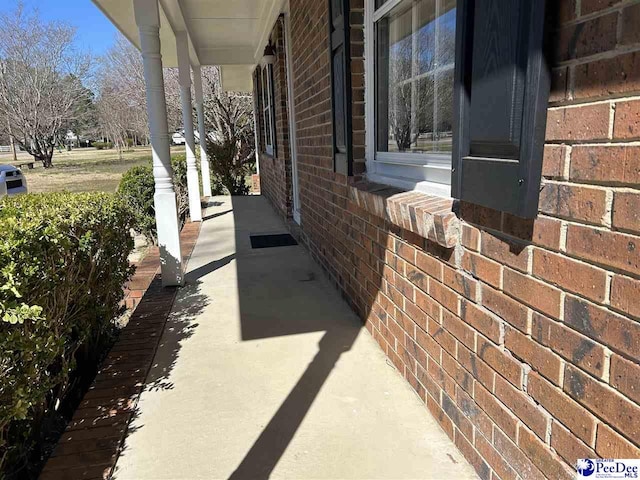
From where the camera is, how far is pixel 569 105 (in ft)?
4.08

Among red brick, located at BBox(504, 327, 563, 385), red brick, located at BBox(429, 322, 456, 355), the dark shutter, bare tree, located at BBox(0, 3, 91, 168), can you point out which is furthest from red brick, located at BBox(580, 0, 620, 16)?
bare tree, located at BBox(0, 3, 91, 168)

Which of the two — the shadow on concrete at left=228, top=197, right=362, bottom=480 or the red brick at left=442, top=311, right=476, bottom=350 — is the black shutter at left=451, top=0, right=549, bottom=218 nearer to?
the red brick at left=442, top=311, right=476, bottom=350

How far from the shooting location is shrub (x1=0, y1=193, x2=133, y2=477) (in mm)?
1833

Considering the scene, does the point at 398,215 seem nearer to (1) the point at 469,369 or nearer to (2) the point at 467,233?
(2) the point at 467,233

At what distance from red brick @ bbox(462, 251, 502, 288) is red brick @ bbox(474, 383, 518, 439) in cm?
41

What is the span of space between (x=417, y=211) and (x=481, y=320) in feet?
1.80

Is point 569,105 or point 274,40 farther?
point 274,40

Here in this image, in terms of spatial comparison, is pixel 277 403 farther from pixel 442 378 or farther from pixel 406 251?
pixel 406 251

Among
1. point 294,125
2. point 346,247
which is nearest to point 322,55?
point 346,247

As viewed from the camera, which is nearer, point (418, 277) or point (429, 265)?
point (429, 265)

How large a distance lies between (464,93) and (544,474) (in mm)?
1228

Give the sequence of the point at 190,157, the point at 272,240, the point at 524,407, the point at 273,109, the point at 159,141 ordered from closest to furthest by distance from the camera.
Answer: the point at 524,407 → the point at 159,141 → the point at 272,240 → the point at 273,109 → the point at 190,157

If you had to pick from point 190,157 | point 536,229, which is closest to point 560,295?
point 536,229

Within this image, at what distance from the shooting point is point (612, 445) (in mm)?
1170
